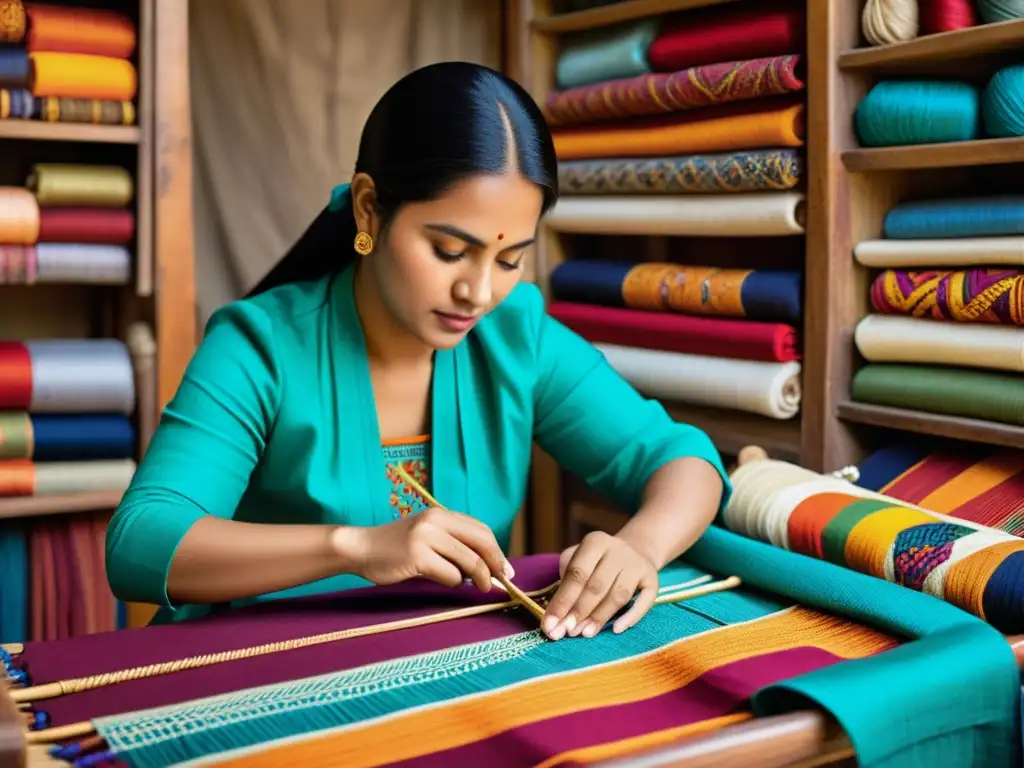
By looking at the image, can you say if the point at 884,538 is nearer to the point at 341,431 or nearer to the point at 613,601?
the point at 613,601

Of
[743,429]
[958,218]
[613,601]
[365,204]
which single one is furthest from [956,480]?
[365,204]

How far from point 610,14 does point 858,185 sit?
2.43 ft

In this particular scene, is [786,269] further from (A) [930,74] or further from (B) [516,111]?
(B) [516,111]

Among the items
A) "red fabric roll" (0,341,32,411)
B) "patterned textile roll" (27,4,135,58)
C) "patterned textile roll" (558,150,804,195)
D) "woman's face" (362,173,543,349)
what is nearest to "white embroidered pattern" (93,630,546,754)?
"woman's face" (362,173,543,349)

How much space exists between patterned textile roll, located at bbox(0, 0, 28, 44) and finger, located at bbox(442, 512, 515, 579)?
5.04 ft

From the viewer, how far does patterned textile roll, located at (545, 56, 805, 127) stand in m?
2.12

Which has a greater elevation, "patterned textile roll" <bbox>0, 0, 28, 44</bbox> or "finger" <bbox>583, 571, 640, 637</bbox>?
"patterned textile roll" <bbox>0, 0, 28, 44</bbox>

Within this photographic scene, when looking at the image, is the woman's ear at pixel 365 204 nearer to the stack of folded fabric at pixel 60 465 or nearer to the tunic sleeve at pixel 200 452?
the tunic sleeve at pixel 200 452

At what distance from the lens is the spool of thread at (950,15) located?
184 cm

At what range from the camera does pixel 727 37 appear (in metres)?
2.25

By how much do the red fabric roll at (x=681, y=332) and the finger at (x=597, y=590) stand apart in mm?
921

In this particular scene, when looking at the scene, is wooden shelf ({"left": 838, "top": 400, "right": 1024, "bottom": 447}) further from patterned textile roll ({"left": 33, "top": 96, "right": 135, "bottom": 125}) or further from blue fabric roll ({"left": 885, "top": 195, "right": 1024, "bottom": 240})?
patterned textile roll ({"left": 33, "top": 96, "right": 135, "bottom": 125})

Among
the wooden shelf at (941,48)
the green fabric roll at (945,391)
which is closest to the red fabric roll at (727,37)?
the wooden shelf at (941,48)

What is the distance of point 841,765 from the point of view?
105 cm
